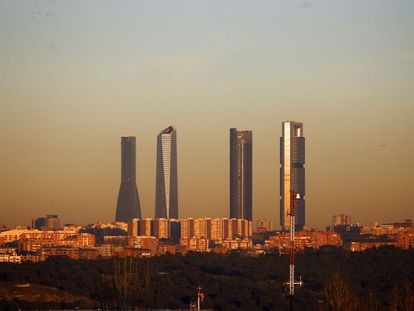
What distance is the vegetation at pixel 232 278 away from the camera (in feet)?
258

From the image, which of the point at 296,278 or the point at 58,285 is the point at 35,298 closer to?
the point at 58,285

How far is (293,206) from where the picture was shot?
58.1m

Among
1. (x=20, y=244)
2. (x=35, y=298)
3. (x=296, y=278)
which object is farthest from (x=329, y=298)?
(x=20, y=244)

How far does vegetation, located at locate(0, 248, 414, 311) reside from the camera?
7875 centimetres

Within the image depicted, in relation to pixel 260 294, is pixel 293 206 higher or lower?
higher

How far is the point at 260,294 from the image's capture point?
9412cm

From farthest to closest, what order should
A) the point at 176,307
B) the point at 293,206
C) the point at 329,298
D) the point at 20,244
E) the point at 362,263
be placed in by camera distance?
1. the point at 20,244
2. the point at 362,263
3. the point at 176,307
4. the point at 329,298
5. the point at 293,206

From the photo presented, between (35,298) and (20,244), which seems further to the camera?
(20,244)

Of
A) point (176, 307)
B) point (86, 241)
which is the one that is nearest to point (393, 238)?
point (86, 241)

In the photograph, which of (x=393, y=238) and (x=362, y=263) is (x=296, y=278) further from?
(x=393, y=238)

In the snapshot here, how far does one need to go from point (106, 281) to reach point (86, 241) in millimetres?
129922

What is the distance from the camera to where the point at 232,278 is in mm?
108625

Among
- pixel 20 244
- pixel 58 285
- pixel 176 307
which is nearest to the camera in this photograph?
pixel 176 307

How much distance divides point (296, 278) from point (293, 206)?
155 feet
